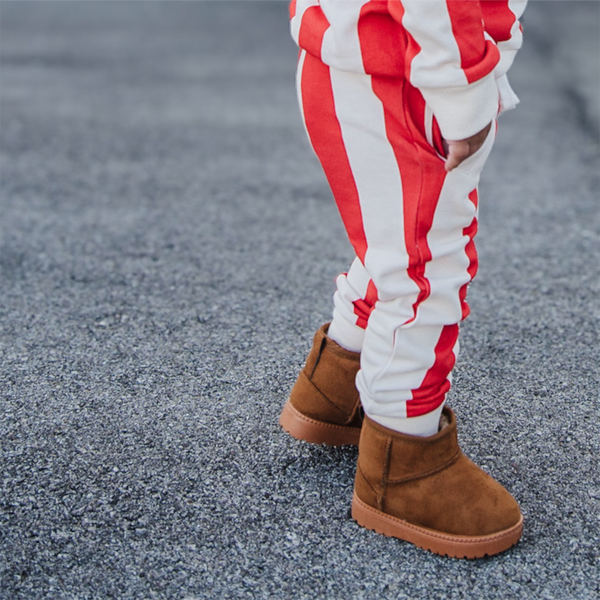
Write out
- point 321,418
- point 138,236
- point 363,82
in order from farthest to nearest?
point 138,236 < point 321,418 < point 363,82

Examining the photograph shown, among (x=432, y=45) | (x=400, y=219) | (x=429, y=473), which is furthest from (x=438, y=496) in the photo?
(x=432, y=45)

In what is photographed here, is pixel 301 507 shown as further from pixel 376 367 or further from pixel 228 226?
pixel 228 226

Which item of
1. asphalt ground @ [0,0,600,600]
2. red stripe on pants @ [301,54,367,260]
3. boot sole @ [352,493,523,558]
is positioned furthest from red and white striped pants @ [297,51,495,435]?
Result: asphalt ground @ [0,0,600,600]

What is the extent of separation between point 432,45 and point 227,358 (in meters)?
1.13

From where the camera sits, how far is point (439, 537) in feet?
4.54

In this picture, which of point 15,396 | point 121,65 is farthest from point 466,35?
point 121,65

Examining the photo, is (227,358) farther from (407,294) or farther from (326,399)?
(407,294)

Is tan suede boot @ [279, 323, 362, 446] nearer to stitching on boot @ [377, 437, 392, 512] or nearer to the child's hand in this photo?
stitching on boot @ [377, 437, 392, 512]

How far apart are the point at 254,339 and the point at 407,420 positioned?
85cm

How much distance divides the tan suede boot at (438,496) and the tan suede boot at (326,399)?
177 millimetres

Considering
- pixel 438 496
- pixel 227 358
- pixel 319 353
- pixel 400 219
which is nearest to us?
pixel 400 219

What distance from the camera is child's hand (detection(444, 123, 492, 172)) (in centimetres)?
117

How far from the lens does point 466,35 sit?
3.63ft

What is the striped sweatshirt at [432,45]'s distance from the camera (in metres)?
1.10
